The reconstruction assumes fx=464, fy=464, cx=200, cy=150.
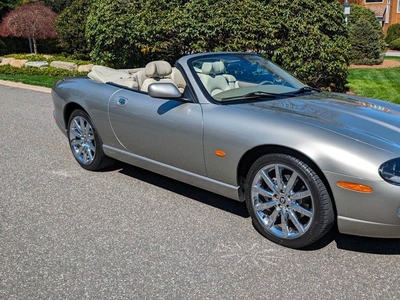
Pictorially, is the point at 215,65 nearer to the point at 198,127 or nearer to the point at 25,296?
the point at 198,127

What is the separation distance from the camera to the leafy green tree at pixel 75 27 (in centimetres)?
1823

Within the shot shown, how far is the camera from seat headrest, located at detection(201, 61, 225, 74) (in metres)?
4.43

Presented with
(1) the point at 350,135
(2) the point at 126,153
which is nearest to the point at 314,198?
(1) the point at 350,135

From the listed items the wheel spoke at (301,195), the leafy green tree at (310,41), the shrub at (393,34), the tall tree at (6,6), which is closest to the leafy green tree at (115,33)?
the leafy green tree at (310,41)

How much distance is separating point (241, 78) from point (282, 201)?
5.22 ft

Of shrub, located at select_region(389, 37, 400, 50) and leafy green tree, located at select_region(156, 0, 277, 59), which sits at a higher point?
leafy green tree, located at select_region(156, 0, 277, 59)

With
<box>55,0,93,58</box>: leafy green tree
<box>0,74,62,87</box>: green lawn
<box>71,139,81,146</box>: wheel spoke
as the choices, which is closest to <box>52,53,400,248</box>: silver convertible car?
<box>71,139,81,146</box>: wheel spoke

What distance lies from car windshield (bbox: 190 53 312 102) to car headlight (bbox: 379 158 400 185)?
1.45 metres

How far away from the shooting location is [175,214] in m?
4.09

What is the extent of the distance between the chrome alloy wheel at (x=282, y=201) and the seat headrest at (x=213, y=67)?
1.37m

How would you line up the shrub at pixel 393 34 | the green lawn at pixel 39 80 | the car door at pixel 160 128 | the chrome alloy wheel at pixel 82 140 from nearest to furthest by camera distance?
1. the car door at pixel 160 128
2. the chrome alloy wheel at pixel 82 140
3. the green lawn at pixel 39 80
4. the shrub at pixel 393 34

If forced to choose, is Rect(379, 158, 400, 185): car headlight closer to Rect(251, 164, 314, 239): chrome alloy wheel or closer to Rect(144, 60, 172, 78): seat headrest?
Rect(251, 164, 314, 239): chrome alloy wheel

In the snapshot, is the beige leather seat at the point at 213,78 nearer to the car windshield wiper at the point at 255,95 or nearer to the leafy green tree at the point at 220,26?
the car windshield wiper at the point at 255,95

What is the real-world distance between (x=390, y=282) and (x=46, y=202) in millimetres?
3071
